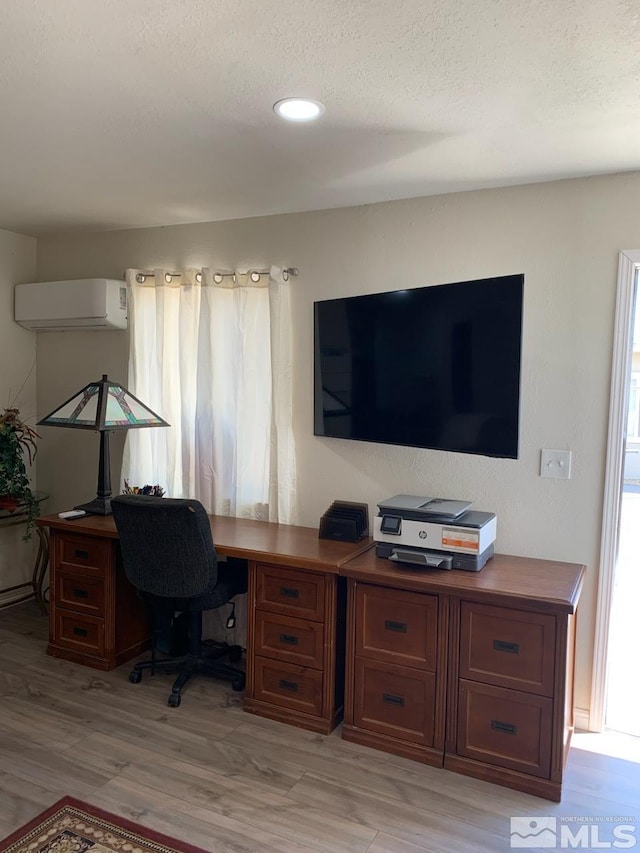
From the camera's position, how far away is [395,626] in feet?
8.39

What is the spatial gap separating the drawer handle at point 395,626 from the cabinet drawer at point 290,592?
29cm

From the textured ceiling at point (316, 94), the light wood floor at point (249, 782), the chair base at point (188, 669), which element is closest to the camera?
the textured ceiling at point (316, 94)

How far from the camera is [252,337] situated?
3.43 metres

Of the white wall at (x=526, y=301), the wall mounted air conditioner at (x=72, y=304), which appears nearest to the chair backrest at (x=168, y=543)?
the white wall at (x=526, y=301)

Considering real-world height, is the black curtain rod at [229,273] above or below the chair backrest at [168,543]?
above

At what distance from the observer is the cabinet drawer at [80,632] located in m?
3.29

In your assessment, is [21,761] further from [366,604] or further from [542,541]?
[542,541]

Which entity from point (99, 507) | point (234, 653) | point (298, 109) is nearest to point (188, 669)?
point (234, 653)

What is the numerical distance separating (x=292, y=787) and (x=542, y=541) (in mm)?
1453

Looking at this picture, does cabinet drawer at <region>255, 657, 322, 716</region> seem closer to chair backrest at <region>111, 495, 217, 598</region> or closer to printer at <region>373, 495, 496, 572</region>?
chair backrest at <region>111, 495, 217, 598</region>

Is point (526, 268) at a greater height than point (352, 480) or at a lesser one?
greater

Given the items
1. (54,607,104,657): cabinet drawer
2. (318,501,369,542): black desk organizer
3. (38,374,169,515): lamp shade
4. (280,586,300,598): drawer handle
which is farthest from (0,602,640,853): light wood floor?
(38,374,169,515): lamp shade

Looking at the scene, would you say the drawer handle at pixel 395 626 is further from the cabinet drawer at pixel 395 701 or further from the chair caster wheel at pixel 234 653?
the chair caster wheel at pixel 234 653

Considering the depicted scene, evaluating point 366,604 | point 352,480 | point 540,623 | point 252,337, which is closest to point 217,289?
point 252,337
